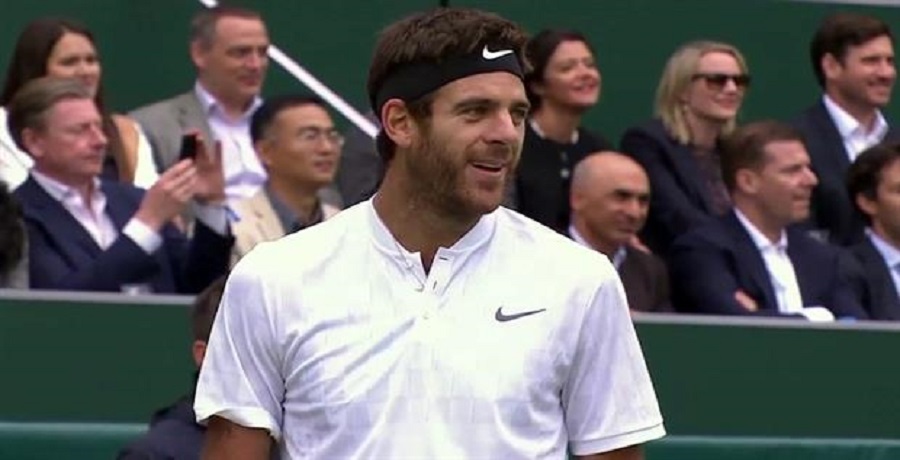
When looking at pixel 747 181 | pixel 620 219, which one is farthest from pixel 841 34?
pixel 620 219

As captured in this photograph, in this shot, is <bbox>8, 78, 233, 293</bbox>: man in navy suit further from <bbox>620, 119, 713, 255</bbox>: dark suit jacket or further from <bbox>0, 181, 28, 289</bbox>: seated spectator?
<bbox>620, 119, 713, 255</bbox>: dark suit jacket

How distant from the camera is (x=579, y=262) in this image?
3754 mm

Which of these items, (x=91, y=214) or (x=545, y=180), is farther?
(x=545, y=180)

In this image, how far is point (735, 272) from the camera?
868cm

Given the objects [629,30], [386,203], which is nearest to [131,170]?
[629,30]

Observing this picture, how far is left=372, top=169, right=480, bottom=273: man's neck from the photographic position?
3.76 meters

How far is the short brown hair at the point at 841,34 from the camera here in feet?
32.0

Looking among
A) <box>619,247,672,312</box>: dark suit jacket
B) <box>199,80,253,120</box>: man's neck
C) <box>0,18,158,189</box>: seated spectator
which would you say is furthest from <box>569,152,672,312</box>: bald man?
<box>0,18,158,189</box>: seated spectator

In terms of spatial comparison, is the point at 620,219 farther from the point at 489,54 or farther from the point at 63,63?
the point at 489,54

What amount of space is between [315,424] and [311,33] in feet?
21.1

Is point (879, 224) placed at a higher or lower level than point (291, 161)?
lower

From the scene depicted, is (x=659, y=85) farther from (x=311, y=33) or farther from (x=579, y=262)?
(x=579, y=262)

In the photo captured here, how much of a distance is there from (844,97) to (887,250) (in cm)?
92

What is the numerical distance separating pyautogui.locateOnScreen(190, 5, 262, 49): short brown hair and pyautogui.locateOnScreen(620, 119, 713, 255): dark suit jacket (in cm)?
152
